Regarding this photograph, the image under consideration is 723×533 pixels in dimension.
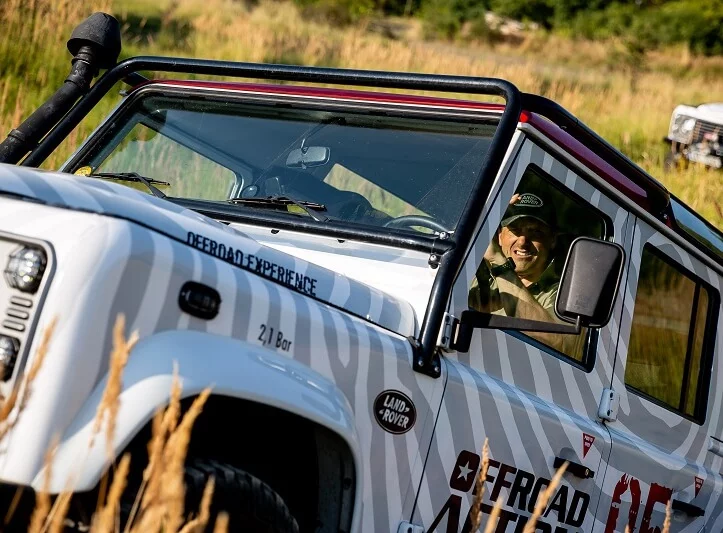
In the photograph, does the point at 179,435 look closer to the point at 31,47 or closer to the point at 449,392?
the point at 449,392

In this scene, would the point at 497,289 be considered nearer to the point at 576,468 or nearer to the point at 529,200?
the point at 529,200

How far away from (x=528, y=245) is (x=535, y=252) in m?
0.05

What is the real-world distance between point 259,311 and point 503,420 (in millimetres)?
997

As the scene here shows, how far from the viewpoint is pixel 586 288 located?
3.03 m

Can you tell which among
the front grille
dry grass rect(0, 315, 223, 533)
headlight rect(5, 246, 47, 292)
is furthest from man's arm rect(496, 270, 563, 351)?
the front grille

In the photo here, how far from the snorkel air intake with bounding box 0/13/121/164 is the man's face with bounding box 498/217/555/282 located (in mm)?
1733

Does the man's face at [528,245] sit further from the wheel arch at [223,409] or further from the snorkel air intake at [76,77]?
the snorkel air intake at [76,77]

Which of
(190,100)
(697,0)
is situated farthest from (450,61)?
(697,0)

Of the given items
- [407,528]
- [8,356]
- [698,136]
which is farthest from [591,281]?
[698,136]

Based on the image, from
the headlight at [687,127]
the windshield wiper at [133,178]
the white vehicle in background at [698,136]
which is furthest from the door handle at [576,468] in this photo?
the headlight at [687,127]

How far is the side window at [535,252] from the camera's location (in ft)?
11.0

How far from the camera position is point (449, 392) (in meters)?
3.05

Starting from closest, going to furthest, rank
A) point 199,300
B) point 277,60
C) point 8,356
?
point 8,356 < point 199,300 < point 277,60

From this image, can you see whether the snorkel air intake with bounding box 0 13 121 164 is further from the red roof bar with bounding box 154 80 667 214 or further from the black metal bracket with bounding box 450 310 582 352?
the black metal bracket with bounding box 450 310 582 352
